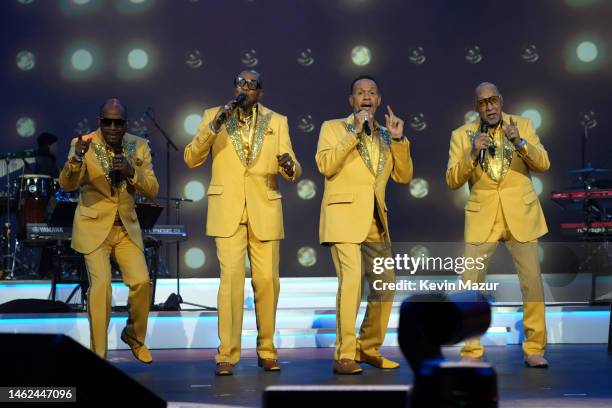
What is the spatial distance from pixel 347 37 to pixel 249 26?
3.68 feet

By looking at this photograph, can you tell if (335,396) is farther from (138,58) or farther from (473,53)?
(473,53)

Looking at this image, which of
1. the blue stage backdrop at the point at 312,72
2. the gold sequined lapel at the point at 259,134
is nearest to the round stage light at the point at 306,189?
the blue stage backdrop at the point at 312,72

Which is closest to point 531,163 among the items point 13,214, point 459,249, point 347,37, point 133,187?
point 133,187

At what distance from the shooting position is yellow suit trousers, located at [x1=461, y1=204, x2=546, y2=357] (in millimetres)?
5922

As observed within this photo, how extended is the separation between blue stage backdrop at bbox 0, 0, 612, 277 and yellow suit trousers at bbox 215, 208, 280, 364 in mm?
4926

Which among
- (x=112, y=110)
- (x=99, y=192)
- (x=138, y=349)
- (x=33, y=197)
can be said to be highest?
(x=112, y=110)

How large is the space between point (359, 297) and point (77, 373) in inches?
159

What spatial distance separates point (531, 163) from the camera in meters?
5.93

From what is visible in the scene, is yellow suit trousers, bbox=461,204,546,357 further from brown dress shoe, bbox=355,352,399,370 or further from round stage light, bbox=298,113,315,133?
round stage light, bbox=298,113,315,133

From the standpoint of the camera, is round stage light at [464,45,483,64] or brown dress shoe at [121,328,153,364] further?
round stage light at [464,45,483,64]

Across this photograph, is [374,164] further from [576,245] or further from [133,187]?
[576,245]

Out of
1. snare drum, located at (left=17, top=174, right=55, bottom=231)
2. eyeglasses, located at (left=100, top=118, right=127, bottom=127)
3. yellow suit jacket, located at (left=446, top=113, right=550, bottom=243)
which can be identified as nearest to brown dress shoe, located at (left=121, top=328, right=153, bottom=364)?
eyeglasses, located at (left=100, top=118, right=127, bottom=127)

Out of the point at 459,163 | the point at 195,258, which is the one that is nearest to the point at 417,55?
the point at 195,258

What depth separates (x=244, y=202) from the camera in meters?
5.82
